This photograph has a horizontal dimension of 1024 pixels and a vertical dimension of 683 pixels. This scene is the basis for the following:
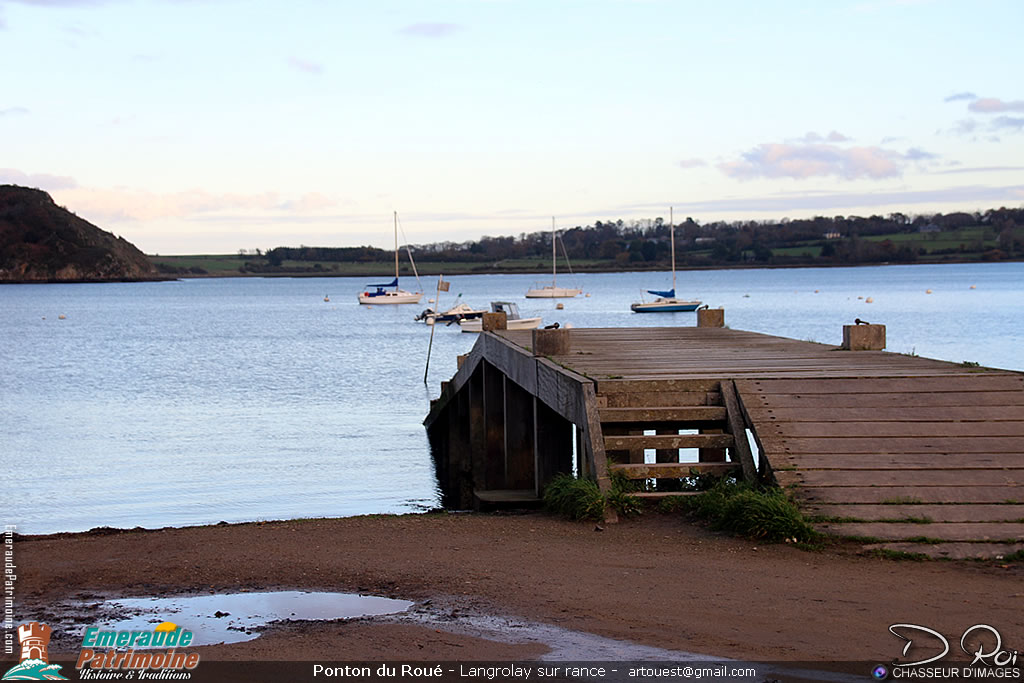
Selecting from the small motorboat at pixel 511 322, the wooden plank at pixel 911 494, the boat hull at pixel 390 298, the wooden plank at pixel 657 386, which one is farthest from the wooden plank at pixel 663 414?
the boat hull at pixel 390 298

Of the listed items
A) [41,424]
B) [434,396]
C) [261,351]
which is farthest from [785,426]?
[261,351]

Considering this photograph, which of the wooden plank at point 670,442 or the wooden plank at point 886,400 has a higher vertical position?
the wooden plank at point 886,400

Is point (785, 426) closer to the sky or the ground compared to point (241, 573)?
closer to the sky

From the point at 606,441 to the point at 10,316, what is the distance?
11891cm

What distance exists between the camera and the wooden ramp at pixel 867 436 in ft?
27.2

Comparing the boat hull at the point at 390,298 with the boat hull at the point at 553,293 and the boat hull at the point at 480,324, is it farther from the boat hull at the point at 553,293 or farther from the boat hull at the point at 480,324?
the boat hull at the point at 480,324

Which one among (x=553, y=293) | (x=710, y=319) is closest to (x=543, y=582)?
(x=710, y=319)

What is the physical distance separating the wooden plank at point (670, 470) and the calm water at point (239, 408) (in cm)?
833

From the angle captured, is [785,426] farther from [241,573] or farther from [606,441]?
[241,573]

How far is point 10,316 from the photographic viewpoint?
11700cm

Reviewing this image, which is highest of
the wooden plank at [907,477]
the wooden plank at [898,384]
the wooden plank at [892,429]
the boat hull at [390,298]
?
the wooden plank at [898,384]

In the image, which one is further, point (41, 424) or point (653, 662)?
point (41, 424)

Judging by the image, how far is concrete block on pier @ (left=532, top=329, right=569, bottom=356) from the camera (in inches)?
538

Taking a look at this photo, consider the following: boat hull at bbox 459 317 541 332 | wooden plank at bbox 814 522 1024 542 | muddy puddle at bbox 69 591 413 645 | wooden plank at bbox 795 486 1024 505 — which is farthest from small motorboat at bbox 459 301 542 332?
muddy puddle at bbox 69 591 413 645
